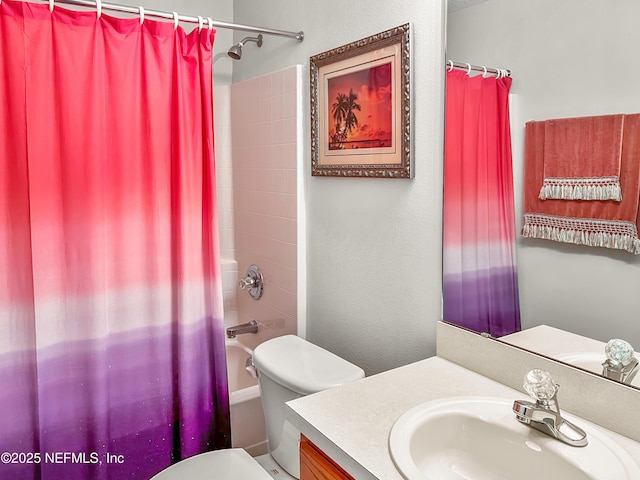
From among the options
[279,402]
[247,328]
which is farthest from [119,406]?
[247,328]

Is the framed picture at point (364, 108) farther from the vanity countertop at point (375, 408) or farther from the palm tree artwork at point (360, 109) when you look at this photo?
the vanity countertop at point (375, 408)

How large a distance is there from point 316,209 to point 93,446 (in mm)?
1184

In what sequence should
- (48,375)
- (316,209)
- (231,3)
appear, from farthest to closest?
(231,3)
(316,209)
(48,375)

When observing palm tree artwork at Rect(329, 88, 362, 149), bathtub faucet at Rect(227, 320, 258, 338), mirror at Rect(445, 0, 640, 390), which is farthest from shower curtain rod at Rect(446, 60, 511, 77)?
bathtub faucet at Rect(227, 320, 258, 338)

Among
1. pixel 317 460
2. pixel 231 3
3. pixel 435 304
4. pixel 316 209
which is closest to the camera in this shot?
pixel 317 460

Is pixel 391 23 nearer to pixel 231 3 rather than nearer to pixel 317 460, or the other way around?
pixel 317 460

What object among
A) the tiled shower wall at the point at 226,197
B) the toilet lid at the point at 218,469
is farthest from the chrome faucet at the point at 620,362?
the tiled shower wall at the point at 226,197

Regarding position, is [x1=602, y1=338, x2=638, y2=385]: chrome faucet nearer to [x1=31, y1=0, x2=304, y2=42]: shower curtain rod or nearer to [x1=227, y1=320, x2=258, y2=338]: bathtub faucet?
[x1=31, y1=0, x2=304, y2=42]: shower curtain rod

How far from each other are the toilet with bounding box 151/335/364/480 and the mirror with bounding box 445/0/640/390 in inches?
24.0

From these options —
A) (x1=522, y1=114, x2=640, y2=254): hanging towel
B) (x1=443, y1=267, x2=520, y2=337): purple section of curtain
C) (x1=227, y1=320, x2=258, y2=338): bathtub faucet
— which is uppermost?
(x1=522, y1=114, x2=640, y2=254): hanging towel

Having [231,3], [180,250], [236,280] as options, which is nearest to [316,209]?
[180,250]

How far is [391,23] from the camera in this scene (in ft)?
5.18

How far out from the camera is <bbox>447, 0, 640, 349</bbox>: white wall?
39.3 inches

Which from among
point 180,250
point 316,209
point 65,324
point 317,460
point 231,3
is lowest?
point 317,460
